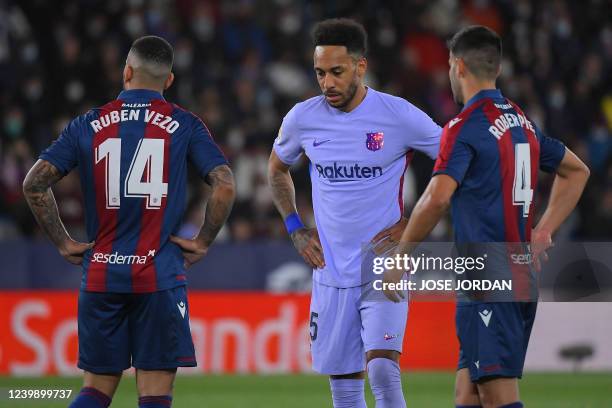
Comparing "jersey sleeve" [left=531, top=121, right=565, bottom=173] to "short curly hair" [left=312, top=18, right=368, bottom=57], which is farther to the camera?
"short curly hair" [left=312, top=18, right=368, bottom=57]

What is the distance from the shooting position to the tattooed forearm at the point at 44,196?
6410mm

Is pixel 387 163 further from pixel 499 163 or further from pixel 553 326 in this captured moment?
pixel 553 326

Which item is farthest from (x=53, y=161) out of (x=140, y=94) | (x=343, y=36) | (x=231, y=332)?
(x=231, y=332)

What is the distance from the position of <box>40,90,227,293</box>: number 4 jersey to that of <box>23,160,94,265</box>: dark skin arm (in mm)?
51

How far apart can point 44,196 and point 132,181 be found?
1.70 feet

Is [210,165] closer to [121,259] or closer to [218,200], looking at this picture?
[218,200]

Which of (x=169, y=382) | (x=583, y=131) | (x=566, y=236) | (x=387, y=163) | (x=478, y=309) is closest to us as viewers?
(x=478, y=309)

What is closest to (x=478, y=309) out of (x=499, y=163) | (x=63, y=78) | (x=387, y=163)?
(x=499, y=163)

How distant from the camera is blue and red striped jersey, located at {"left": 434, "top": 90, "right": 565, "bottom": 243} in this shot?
593 cm

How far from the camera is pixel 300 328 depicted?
1294 centimetres

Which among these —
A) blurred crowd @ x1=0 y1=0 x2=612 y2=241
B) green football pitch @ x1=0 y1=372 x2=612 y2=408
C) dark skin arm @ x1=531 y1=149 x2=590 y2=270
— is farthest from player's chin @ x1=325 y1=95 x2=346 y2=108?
blurred crowd @ x1=0 y1=0 x2=612 y2=241

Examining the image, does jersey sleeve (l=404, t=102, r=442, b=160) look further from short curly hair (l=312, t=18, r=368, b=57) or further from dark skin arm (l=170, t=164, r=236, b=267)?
dark skin arm (l=170, t=164, r=236, b=267)

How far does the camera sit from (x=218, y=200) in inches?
256

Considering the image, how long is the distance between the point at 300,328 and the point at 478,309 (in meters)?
7.10
